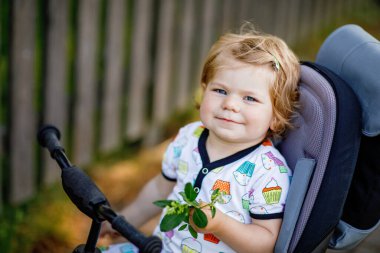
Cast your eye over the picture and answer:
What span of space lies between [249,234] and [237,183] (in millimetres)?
199

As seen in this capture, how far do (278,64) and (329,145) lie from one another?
14.3 inches

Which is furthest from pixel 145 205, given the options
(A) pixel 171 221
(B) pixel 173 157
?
(A) pixel 171 221

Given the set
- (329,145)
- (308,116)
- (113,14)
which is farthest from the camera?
(113,14)

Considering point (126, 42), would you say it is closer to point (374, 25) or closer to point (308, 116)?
point (308, 116)

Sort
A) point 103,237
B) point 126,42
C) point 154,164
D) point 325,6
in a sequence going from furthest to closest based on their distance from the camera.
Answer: point 325,6 → point 154,164 → point 126,42 → point 103,237

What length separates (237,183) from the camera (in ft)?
6.66

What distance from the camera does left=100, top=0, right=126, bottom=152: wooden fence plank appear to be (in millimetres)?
3896

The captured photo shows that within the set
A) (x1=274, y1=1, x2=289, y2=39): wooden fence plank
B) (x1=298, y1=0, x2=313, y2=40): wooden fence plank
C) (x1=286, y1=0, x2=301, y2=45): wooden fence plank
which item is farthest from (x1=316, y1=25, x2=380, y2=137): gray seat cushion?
(x1=298, y1=0, x2=313, y2=40): wooden fence plank

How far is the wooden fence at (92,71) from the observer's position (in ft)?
10.8

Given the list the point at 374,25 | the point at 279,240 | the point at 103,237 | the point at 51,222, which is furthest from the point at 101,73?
the point at 374,25

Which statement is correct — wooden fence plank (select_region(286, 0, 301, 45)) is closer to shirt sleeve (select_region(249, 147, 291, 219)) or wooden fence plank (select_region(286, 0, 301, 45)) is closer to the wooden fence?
the wooden fence

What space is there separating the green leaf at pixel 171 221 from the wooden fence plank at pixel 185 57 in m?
3.11

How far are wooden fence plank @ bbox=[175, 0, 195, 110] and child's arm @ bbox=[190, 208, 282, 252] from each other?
2.89m

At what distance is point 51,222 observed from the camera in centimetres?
352
